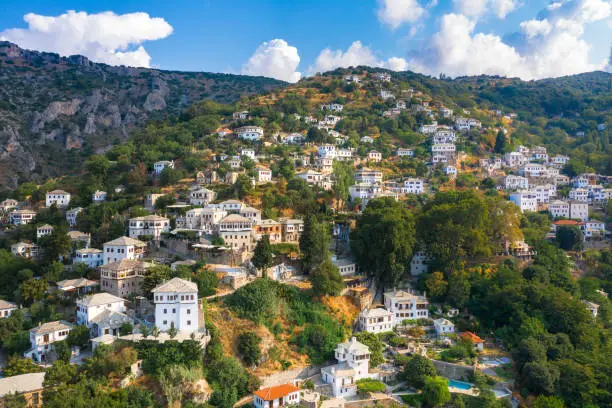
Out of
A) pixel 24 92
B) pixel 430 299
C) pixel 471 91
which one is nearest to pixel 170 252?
pixel 430 299

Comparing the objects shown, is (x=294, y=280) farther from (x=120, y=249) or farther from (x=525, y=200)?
(x=525, y=200)

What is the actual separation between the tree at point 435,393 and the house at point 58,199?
4060cm

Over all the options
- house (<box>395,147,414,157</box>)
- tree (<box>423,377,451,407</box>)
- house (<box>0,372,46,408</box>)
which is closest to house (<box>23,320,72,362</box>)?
house (<box>0,372,46,408</box>)

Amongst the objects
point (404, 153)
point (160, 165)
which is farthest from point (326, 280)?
point (404, 153)

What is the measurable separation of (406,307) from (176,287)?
18.1 meters

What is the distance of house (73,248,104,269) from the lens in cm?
3934

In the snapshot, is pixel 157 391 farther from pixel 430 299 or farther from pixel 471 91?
pixel 471 91

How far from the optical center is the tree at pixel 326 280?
3578cm

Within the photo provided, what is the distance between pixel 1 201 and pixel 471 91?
10435 cm

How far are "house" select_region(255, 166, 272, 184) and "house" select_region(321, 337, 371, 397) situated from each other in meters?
24.4

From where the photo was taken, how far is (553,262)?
43.6 m

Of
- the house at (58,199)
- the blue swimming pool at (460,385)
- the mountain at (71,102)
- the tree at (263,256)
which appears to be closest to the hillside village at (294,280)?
the tree at (263,256)

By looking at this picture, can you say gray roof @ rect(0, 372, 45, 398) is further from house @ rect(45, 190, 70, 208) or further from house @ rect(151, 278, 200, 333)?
house @ rect(45, 190, 70, 208)

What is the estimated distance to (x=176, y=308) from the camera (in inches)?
1177
